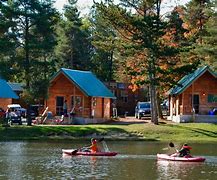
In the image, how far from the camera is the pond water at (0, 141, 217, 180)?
97.0ft

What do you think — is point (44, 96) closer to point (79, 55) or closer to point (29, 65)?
point (29, 65)

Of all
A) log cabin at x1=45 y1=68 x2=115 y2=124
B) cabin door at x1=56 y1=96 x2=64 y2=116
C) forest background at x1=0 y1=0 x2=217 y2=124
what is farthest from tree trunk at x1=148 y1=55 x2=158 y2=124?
cabin door at x1=56 y1=96 x2=64 y2=116

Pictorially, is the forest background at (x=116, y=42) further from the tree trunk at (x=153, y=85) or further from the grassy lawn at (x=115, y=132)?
the grassy lawn at (x=115, y=132)

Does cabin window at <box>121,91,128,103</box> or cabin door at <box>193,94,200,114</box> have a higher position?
cabin window at <box>121,91,128,103</box>

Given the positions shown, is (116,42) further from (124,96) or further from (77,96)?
(124,96)

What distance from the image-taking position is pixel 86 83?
6888 centimetres

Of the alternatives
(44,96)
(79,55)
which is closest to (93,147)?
Answer: (44,96)

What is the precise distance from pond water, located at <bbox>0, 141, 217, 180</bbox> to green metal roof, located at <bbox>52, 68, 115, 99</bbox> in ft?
67.0

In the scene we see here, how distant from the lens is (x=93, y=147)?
134 feet

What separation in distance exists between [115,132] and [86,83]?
13.6 meters

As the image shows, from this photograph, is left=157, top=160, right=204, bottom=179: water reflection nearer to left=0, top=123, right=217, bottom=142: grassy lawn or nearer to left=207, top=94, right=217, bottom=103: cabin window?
left=0, top=123, right=217, bottom=142: grassy lawn

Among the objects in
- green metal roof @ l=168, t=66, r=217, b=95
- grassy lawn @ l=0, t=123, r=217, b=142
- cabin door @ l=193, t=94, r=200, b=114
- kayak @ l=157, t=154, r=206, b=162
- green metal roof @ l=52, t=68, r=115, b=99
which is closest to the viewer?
kayak @ l=157, t=154, r=206, b=162

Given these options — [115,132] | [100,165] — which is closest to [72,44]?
[115,132]

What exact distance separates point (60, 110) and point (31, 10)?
13.5 metres
